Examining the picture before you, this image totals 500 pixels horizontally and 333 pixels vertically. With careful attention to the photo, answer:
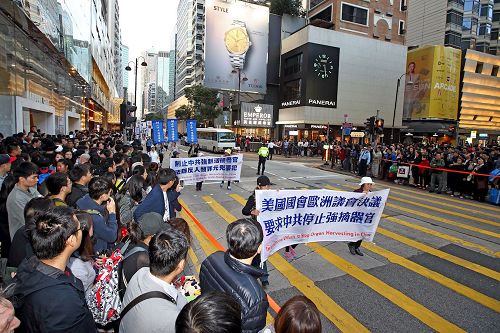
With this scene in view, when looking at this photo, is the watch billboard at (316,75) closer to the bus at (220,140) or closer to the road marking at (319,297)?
the bus at (220,140)

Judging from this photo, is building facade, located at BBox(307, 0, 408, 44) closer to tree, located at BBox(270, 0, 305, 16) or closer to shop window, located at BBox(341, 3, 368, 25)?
shop window, located at BBox(341, 3, 368, 25)

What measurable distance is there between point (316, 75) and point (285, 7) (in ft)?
59.2

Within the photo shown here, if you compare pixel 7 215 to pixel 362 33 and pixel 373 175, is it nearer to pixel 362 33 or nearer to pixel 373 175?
pixel 373 175

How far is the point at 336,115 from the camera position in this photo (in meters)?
43.0

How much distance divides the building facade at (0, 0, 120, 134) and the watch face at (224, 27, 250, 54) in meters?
17.0

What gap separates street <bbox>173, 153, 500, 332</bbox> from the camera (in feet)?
14.2

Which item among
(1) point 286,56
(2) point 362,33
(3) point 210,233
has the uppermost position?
(2) point 362,33

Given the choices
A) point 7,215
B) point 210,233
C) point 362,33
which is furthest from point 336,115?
point 7,215

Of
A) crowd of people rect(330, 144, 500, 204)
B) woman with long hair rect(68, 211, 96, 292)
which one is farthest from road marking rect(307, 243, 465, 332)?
crowd of people rect(330, 144, 500, 204)

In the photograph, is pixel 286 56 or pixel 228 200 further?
pixel 286 56

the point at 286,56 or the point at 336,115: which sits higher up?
the point at 286,56

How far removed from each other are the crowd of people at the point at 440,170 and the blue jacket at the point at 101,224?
1430cm

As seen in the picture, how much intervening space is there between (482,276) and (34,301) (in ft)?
23.1

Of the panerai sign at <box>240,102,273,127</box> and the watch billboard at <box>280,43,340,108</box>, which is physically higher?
the watch billboard at <box>280,43,340,108</box>
